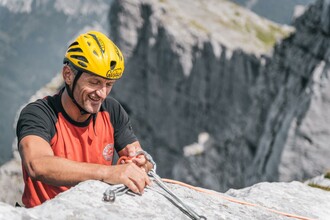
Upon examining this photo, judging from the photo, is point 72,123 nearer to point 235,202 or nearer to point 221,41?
point 235,202

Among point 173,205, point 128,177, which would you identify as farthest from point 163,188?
point 128,177

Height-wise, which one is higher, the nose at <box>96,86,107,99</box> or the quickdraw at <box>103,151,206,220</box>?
the nose at <box>96,86,107,99</box>

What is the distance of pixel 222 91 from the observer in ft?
360

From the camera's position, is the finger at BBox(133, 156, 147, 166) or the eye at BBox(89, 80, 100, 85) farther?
the eye at BBox(89, 80, 100, 85)

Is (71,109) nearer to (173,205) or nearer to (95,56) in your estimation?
(95,56)

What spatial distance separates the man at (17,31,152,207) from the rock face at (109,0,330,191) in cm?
3240

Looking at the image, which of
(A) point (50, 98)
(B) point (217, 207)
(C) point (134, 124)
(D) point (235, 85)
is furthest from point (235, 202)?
(C) point (134, 124)

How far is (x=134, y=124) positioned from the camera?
134375mm

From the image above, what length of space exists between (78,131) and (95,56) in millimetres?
1399

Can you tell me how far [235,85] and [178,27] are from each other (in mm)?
27220

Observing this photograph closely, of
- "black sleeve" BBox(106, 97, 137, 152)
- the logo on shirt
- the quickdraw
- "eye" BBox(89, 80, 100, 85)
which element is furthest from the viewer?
"black sleeve" BBox(106, 97, 137, 152)

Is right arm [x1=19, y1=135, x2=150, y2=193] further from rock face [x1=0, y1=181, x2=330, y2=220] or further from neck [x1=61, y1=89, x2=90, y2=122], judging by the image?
neck [x1=61, y1=89, x2=90, y2=122]

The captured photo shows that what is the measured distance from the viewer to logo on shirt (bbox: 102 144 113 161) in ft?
26.1

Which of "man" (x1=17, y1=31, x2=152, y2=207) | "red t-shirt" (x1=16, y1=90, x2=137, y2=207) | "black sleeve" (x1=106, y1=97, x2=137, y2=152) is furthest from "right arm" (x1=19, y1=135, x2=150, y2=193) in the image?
"black sleeve" (x1=106, y1=97, x2=137, y2=152)
